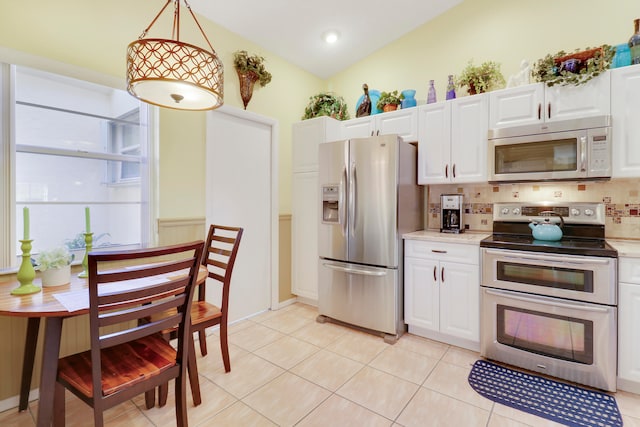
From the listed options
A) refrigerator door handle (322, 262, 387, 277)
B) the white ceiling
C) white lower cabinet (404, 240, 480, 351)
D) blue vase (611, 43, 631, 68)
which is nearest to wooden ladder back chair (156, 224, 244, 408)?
refrigerator door handle (322, 262, 387, 277)

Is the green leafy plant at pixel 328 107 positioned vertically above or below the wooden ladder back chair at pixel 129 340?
above

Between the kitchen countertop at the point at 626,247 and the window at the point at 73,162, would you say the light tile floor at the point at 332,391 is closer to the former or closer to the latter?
the kitchen countertop at the point at 626,247

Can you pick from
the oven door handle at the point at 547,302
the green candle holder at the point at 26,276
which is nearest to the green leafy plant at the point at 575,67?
the oven door handle at the point at 547,302

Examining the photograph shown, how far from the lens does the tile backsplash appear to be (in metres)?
2.34

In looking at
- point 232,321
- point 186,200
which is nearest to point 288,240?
point 232,321

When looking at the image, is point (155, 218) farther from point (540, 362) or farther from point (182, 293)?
point (540, 362)

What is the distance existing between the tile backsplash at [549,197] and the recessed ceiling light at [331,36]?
1.87m

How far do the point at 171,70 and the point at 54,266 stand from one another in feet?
4.00

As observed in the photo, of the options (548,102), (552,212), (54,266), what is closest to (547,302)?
(552,212)

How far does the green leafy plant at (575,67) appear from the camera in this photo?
7.04 feet

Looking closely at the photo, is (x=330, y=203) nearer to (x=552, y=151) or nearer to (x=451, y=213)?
(x=451, y=213)

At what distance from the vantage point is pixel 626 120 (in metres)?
2.11

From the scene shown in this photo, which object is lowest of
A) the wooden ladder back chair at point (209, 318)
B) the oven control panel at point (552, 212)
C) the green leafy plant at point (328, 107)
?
the wooden ladder back chair at point (209, 318)

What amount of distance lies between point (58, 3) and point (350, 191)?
2.41 m
